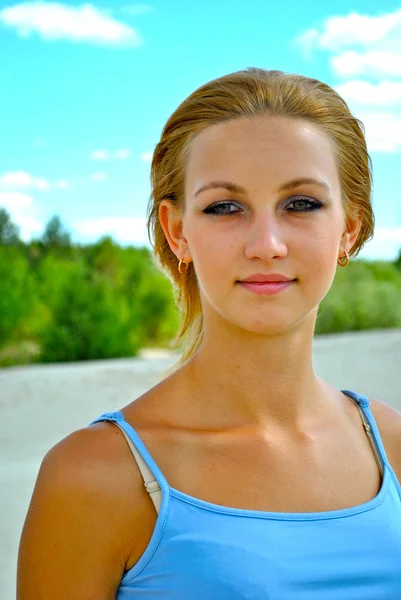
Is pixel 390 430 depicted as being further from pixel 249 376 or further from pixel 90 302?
pixel 90 302

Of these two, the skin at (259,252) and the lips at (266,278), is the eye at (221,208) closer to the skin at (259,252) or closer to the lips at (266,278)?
the skin at (259,252)

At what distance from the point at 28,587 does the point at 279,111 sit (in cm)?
91

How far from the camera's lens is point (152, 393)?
1.42 meters

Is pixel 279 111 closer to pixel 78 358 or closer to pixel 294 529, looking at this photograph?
Answer: pixel 294 529

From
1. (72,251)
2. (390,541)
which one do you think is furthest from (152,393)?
(72,251)

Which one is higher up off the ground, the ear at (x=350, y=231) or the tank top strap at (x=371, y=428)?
the ear at (x=350, y=231)

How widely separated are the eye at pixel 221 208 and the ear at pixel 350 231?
29cm

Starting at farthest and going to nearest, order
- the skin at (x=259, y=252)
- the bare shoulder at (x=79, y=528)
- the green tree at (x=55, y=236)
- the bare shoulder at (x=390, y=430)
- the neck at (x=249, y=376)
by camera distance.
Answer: the green tree at (x=55, y=236) → the bare shoulder at (x=390, y=430) → the neck at (x=249, y=376) → the skin at (x=259, y=252) → the bare shoulder at (x=79, y=528)

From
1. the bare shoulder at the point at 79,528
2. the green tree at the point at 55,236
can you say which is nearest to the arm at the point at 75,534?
the bare shoulder at the point at 79,528

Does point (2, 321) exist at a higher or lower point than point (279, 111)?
lower

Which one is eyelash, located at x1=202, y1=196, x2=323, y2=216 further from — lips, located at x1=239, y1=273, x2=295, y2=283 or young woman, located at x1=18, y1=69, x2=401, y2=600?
lips, located at x1=239, y1=273, x2=295, y2=283

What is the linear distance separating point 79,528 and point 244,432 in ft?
1.19

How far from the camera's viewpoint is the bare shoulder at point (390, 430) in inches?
59.3

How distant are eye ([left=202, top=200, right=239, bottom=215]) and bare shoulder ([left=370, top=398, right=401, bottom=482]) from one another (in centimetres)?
58
